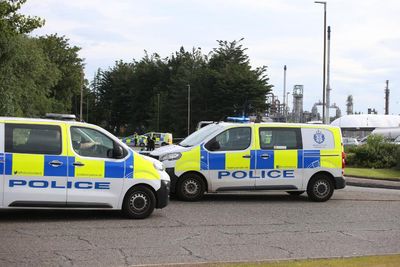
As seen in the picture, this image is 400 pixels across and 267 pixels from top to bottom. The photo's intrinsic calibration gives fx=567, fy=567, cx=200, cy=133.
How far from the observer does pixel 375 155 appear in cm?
2662

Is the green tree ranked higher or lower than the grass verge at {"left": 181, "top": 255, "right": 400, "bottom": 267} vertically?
higher

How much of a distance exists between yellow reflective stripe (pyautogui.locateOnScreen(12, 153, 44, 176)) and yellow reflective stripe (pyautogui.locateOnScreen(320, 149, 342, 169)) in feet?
22.7

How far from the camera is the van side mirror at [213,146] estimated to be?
1296 centimetres

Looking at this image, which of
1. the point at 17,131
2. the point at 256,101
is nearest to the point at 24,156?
the point at 17,131

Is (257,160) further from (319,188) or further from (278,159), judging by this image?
(319,188)

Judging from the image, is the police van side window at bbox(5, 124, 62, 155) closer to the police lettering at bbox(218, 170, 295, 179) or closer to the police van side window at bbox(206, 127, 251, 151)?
the police van side window at bbox(206, 127, 251, 151)

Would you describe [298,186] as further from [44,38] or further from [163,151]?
[44,38]

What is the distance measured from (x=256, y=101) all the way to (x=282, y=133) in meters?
65.9

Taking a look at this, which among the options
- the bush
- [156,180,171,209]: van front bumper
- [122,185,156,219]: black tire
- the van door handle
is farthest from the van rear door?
the bush

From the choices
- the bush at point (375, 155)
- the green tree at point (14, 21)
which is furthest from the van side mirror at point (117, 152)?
the bush at point (375, 155)

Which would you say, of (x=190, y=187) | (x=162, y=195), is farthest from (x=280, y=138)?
(x=162, y=195)

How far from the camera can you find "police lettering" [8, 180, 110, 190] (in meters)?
9.50

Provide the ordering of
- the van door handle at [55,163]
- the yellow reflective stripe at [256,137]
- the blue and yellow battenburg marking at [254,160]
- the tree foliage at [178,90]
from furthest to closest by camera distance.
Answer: the tree foliage at [178,90]
the yellow reflective stripe at [256,137]
the blue and yellow battenburg marking at [254,160]
the van door handle at [55,163]

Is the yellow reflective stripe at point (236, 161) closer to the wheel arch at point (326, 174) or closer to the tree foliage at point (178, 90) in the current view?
the wheel arch at point (326, 174)
